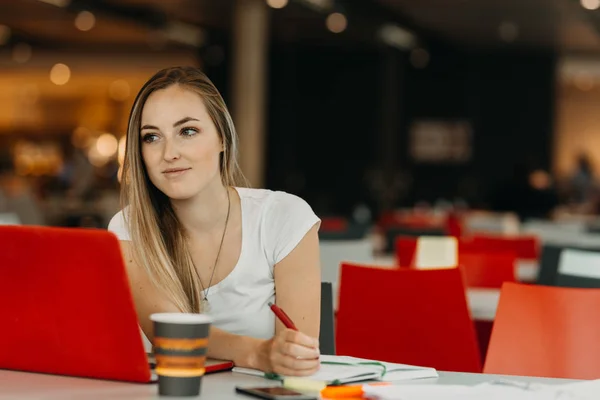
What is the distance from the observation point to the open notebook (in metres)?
1.81

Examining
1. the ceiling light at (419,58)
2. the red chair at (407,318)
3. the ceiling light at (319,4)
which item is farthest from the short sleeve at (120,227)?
the ceiling light at (419,58)

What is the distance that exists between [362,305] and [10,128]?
17599 mm

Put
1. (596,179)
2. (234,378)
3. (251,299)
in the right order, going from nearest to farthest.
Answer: (234,378)
(251,299)
(596,179)

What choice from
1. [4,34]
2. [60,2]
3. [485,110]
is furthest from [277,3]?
[485,110]

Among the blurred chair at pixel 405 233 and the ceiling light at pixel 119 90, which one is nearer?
the blurred chair at pixel 405 233

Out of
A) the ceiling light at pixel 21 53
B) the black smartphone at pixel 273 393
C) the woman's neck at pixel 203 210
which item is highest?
the ceiling light at pixel 21 53

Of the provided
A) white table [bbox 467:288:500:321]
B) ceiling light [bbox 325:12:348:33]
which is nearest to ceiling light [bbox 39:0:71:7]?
ceiling light [bbox 325:12:348:33]

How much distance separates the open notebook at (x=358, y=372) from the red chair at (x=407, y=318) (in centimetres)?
120

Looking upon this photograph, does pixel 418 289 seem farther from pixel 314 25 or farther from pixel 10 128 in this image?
pixel 10 128

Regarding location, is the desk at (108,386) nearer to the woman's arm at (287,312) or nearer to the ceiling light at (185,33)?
the woman's arm at (287,312)

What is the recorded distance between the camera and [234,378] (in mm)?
1886

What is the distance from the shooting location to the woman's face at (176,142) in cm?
223

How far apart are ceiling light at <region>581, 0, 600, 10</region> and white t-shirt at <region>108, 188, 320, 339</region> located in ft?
35.6

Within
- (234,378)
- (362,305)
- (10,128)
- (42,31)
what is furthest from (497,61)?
(234,378)
